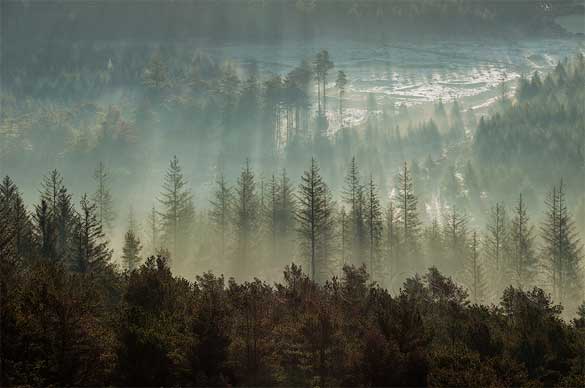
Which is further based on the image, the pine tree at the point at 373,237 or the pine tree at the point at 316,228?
the pine tree at the point at 373,237

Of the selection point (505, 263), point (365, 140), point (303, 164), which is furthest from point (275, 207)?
point (365, 140)

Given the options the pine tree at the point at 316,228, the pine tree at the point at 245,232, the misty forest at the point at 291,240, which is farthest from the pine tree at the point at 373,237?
the pine tree at the point at 245,232

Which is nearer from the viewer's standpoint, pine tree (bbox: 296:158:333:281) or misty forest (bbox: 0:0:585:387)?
misty forest (bbox: 0:0:585:387)

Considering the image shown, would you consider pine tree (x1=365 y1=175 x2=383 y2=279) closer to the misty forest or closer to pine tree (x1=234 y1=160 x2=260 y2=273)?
the misty forest

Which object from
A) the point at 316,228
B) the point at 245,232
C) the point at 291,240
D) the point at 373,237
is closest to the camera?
the point at 316,228

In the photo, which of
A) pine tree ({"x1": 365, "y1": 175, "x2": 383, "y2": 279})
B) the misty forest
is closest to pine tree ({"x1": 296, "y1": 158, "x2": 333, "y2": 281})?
the misty forest

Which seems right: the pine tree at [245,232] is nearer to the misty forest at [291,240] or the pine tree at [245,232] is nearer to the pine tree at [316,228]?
the misty forest at [291,240]

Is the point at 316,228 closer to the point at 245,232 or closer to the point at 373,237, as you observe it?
the point at 373,237

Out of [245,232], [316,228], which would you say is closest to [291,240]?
[245,232]
